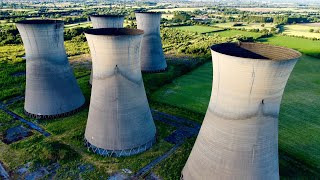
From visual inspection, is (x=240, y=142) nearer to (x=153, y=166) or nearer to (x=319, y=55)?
(x=153, y=166)

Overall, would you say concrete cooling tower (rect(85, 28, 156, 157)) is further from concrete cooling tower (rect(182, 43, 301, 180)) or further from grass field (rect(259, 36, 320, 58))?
grass field (rect(259, 36, 320, 58))

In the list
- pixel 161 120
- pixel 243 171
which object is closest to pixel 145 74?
pixel 161 120

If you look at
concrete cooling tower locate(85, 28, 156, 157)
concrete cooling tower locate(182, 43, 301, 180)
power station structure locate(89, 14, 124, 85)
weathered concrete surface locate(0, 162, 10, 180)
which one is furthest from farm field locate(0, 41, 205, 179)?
power station structure locate(89, 14, 124, 85)

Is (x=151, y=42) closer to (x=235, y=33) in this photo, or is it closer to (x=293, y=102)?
(x=293, y=102)

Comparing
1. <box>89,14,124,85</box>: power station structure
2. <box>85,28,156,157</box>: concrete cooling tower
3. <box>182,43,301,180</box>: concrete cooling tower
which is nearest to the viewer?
<box>182,43,301,180</box>: concrete cooling tower

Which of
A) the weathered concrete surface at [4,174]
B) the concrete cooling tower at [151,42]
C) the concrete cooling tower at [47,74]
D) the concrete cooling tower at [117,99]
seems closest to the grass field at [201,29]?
the concrete cooling tower at [151,42]
